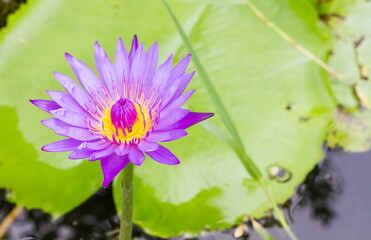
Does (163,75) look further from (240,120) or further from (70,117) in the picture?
(240,120)

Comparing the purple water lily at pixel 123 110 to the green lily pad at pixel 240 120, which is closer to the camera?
the purple water lily at pixel 123 110

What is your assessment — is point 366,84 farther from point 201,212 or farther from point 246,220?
point 201,212

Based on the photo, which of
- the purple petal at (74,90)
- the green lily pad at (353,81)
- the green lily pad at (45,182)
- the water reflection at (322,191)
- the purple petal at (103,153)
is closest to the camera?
the purple petal at (103,153)

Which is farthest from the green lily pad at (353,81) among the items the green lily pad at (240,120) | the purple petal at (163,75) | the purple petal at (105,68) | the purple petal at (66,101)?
the purple petal at (66,101)

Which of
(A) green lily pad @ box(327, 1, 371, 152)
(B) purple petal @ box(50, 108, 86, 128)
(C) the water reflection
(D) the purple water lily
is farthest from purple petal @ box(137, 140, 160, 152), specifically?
(A) green lily pad @ box(327, 1, 371, 152)

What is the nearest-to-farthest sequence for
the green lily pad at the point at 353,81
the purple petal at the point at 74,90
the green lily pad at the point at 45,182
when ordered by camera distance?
the purple petal at the point at 74,90 → the green lily pad at the point at 45,182 → the green lily pad at the point at 353,81

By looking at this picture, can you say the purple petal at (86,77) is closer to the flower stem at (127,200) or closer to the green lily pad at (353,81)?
the flower stem at (127,200)

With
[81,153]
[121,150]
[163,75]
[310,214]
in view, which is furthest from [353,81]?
[81,153]
